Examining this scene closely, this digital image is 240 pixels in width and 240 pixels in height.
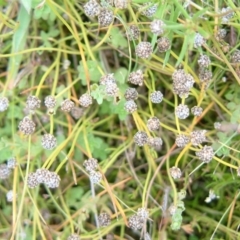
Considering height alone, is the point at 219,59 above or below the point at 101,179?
above

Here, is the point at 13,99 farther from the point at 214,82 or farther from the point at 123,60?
the point at 214,82

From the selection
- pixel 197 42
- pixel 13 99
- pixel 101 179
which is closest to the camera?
pixel 197 42

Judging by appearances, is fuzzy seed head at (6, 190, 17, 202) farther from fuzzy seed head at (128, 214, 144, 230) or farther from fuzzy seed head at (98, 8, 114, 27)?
fuzzy seed head at (98, 8, 114, 27)

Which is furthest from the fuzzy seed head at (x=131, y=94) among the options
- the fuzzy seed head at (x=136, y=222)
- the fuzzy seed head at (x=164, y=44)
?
the fuzzy seed head at (x=136, y=222)

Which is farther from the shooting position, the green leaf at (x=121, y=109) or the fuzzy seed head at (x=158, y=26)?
the green leaf at (x=121, y=109)

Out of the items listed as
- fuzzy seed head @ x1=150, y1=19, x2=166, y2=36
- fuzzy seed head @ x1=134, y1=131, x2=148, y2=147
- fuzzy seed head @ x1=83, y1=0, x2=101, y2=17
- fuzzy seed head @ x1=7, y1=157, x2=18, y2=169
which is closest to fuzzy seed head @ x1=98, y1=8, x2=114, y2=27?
fuzzy seed head @ x1=83, y1=0, x2=101, y2=17

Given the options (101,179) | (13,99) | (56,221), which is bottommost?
(56,221)

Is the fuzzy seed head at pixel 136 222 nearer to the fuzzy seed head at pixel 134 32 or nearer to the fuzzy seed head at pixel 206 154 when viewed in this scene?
the fuzzy seed head at pixel 206 154

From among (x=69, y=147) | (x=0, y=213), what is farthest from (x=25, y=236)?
(x=69, y=147)
